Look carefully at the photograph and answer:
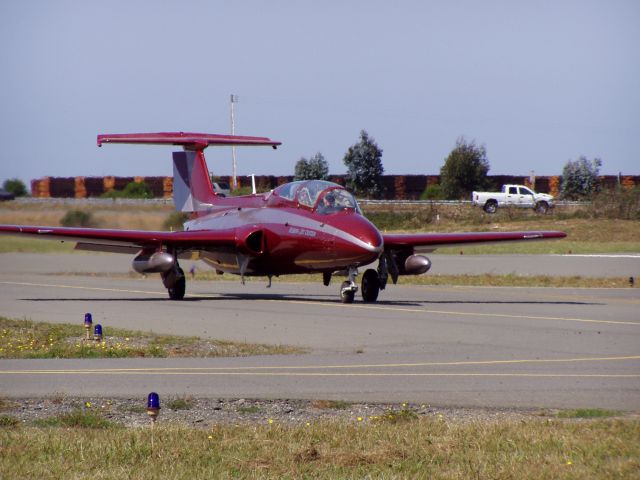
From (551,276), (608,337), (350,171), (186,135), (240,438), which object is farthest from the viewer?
(350,171)

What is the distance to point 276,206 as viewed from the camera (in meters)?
29.2

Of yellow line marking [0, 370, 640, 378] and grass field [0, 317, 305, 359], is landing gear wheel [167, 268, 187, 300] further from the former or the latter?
yellow line marking [0, 370, 640, 378]

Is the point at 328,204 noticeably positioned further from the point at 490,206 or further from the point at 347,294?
the point at 490,206

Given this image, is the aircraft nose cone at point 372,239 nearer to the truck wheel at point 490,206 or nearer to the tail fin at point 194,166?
the tail fin at point 194,166

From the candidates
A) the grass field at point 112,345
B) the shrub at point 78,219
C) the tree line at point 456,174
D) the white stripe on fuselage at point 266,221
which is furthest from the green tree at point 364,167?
the grass field at point 112,345

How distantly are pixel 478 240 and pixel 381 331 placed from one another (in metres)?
9.99

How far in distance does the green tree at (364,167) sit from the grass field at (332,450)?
219ft

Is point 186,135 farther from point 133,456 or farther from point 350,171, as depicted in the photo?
point 350,171

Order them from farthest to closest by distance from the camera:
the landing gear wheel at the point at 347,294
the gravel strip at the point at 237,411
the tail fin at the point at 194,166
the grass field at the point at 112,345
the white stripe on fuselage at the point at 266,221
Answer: the tail fin at the point at 194,166, the landing gear wheel at the point at 347,294, the white stripe on fuselage at the point at 266,221, the grass field at the point at 112,345, the gravel strip at the point at 237,411

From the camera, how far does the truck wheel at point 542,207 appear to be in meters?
70.5

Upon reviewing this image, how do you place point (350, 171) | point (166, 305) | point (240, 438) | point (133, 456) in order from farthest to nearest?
point (350, 171) → point (166, 305) → point (240, 438) → point (133, 456)

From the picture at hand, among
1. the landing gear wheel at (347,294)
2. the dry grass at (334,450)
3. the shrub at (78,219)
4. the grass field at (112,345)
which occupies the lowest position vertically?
the landing gear wheel at (347,294)

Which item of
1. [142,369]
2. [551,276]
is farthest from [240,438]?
[551,276]

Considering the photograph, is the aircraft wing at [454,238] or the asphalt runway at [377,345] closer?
the asphalt runway at [377,345]
